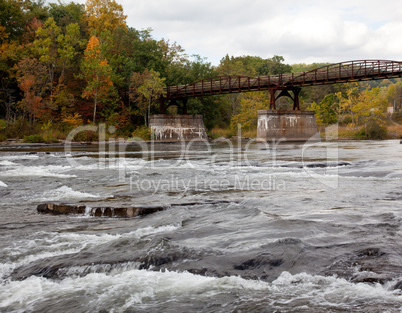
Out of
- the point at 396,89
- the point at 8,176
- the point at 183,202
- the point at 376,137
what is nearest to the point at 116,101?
the point at 376,137

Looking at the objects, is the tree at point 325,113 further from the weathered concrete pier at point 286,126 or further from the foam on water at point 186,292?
the foam on water at point 186,292

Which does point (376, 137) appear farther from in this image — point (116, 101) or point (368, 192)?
point (368, 192)

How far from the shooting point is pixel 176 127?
58969 mm

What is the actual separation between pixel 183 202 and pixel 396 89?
516 feet

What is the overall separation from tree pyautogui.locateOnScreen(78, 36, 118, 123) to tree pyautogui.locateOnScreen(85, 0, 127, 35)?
2112 centimetres

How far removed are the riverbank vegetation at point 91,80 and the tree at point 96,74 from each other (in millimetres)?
119

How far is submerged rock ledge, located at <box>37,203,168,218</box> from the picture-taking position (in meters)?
9.07

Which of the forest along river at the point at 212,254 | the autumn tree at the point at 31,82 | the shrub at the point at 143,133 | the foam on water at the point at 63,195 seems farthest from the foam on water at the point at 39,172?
the shrub at the point at 143,133

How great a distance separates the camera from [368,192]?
451 inches

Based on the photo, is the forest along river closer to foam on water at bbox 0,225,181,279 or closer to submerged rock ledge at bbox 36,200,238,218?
foam on water at bbox 0,225,181,279

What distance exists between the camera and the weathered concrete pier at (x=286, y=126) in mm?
51781

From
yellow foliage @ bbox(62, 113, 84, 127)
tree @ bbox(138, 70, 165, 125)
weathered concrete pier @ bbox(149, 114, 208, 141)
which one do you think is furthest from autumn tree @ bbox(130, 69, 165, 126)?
yellow foliage @ bbox(62, 113, 84, 127)

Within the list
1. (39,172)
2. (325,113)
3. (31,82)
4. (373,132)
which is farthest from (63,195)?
(325,113)

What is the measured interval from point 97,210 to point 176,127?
50.1 m
